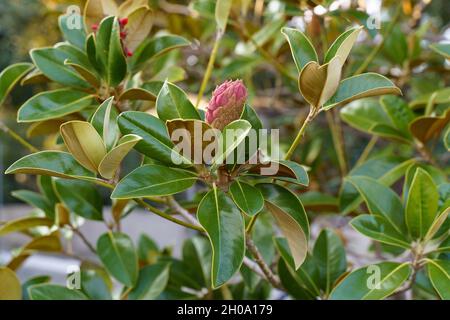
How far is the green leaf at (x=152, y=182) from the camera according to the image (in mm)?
570

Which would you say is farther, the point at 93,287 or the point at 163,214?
the point at 93,287

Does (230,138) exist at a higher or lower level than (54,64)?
lower

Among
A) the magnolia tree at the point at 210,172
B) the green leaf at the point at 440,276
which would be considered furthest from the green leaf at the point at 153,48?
the green leaf at the point at 440,276

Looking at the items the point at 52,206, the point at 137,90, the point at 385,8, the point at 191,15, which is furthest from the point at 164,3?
the point at 137,90

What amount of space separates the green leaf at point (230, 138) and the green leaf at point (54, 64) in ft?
1.08

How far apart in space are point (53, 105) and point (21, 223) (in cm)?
29

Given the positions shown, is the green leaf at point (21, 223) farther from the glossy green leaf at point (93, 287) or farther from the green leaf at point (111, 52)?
the green leaf at point (111, 52)

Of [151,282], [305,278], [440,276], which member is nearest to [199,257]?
[151,282]

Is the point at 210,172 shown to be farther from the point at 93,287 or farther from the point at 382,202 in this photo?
the point at 93,287

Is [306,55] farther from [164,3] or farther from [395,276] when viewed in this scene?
[164,3]

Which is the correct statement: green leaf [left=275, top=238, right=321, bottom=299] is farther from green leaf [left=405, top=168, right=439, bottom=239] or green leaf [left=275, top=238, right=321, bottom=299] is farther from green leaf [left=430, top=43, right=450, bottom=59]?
green leaf [left=430, top=43, right=450, bottom=59]

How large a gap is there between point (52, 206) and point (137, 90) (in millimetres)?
381

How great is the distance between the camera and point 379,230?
0.75 meters

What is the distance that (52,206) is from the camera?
1.01 meters
